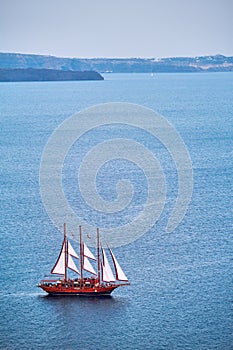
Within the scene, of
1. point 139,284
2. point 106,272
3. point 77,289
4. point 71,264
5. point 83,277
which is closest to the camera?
point 77,289

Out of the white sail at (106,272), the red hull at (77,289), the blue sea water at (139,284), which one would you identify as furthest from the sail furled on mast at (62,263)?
the white sail at (106,272)

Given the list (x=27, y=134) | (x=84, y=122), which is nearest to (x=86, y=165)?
(x=27, y=134)

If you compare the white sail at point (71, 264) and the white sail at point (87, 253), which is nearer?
the white sail at point (71, 264)

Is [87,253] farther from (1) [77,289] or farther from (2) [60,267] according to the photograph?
(1) [77,289]

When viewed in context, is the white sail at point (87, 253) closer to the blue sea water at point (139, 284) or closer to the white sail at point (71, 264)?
the white sail at point (71, 264)

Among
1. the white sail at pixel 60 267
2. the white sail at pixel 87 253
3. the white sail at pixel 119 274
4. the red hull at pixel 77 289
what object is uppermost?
the white sail at pixel 87 253

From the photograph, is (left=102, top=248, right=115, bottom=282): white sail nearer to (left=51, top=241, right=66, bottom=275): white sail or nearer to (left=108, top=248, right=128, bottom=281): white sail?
(left=108, top=248, right=128, bottom=281): white sail

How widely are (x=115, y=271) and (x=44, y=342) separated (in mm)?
9499

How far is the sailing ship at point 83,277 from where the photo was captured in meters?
A: 57.4

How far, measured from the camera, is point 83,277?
6012 cm

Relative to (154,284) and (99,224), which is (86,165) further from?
(154,284)

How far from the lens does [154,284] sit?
57.7 metres

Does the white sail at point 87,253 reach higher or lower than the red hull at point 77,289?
higher

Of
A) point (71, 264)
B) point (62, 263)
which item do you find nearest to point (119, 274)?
point (71, 264)
